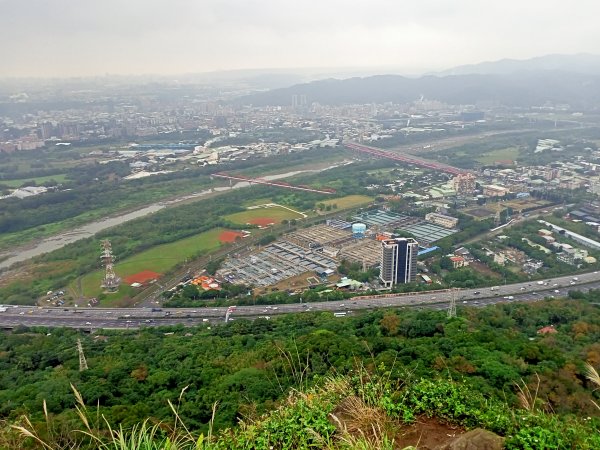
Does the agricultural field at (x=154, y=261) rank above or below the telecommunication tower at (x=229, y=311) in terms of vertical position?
below

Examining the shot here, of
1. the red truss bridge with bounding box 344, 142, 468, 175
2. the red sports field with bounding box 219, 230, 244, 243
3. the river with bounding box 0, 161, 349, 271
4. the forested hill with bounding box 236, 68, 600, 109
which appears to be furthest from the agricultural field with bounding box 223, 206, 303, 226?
the forested hill with bounding box 236, 68, 600, 109

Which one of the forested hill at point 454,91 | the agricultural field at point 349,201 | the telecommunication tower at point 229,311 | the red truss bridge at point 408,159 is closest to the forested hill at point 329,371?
the telecommunication tower at point 229,311

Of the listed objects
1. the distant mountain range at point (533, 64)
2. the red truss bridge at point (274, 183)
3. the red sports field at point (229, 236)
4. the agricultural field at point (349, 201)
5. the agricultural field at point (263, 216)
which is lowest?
the red sports field at point (229, 236)

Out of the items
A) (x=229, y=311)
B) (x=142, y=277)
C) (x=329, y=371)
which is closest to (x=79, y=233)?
(x=142, y=277)

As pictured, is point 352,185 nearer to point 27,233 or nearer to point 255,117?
point 27,233

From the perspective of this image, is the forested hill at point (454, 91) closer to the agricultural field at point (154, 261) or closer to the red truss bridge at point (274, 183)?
the red truss bridge at point (274, 183)

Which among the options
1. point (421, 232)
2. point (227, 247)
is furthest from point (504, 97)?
point (227, 247)

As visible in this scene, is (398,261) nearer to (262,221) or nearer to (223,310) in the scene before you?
(223,310)
